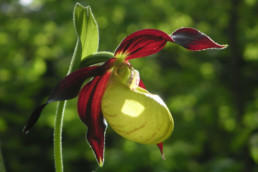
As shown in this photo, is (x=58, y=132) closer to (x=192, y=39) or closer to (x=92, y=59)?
(x=92, y=59)

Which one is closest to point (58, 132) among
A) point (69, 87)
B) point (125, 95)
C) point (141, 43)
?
point (69, 87)

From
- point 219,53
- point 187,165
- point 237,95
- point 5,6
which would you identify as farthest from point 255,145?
point 5,6

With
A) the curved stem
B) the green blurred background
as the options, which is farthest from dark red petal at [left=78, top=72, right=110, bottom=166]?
the green blurred background

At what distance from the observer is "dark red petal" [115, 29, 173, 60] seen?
887mm

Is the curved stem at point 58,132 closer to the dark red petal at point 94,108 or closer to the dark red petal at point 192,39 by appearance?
the dark red petal at point 94,108

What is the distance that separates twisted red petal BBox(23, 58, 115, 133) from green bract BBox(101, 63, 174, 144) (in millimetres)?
80

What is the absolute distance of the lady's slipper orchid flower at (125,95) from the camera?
88 cm

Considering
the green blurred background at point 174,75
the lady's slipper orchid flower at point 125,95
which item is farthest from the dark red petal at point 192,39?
the green blurred background at point 174,75

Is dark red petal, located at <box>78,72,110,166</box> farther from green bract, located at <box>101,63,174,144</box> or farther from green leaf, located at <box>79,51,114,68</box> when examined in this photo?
green leaf, located at <box>79,51,114,68</box>

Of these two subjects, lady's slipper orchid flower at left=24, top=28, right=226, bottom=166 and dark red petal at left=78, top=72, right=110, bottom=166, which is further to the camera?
dark red petal at left=78, top=72, right=110, bottom=166

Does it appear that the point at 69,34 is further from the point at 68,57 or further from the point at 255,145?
the point at 255,145

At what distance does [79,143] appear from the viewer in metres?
3.66

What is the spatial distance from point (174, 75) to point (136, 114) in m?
2.84

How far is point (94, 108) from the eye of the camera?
1036 millimetres
